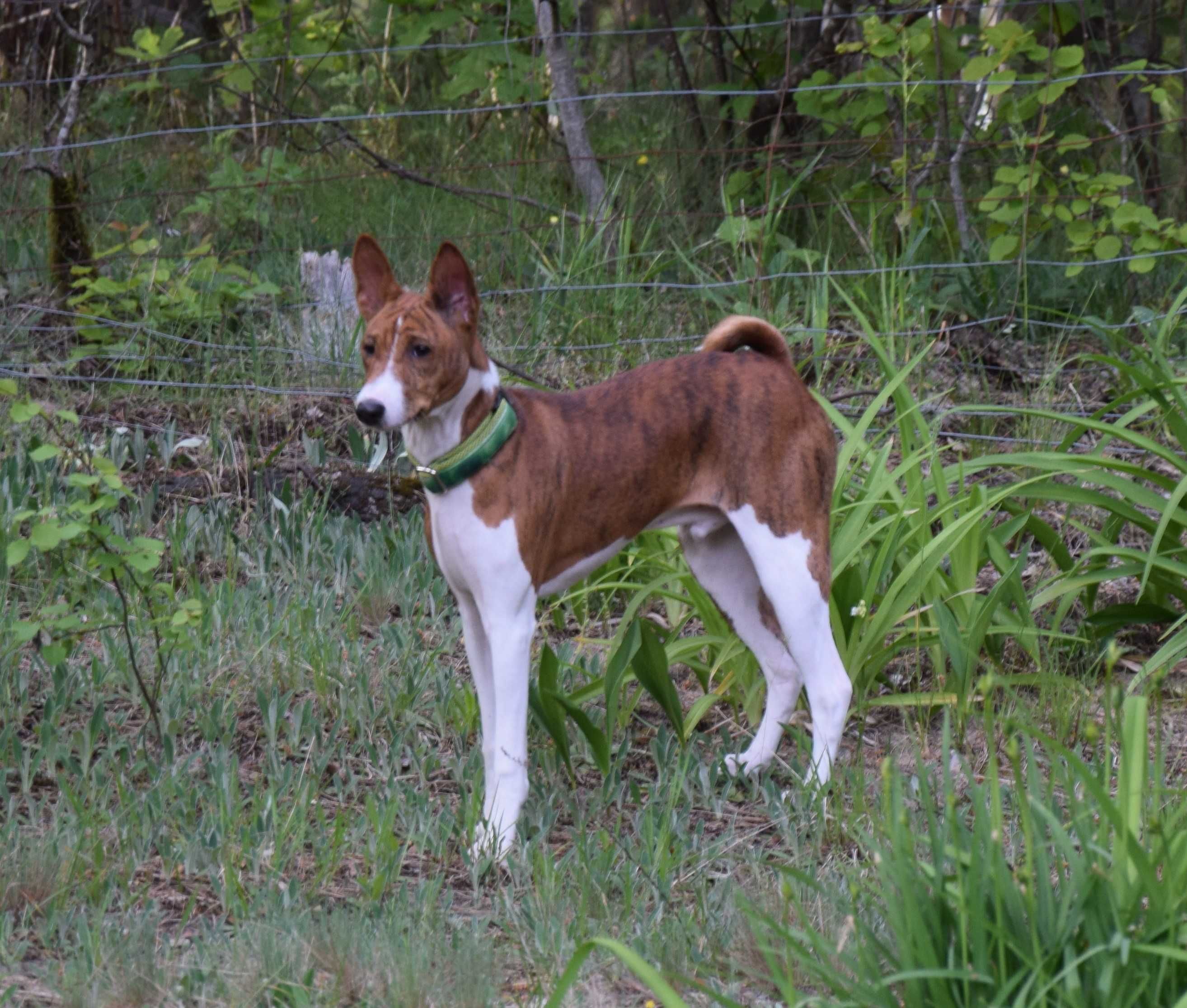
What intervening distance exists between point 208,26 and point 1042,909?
9400 millimetres

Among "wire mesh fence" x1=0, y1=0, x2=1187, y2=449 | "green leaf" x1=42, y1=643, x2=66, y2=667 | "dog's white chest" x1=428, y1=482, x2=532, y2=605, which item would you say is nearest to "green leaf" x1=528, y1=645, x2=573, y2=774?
"dog's white chest" x1=428, y1=482, x2=532, y2=605

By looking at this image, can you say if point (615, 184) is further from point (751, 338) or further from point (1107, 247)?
point (751, 338)

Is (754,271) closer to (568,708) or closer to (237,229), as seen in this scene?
(237,229)

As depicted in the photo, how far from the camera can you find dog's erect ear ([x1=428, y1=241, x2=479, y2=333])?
331 centimetres

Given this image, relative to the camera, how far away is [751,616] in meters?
4.04

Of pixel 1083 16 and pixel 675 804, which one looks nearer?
pixel 675 804

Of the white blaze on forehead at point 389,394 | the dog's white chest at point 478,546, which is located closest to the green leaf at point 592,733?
the dog's white chest at point 478,546

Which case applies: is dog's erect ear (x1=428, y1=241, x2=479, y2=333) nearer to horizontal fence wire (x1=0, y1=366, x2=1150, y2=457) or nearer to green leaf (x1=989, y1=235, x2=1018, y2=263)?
horizontal fence wire (x1=0, y1=366, x2=1150, y2=457)

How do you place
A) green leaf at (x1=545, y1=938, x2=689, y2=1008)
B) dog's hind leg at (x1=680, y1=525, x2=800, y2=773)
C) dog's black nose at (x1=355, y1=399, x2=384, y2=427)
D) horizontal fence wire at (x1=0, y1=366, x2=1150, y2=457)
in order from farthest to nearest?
horizontal fence wire at (x1=0, y1=366, x2=1150, y2=457)
dog's hind leg at (x1=680, y1=525, x2=800, y2=773)
dog's black nose at (x1=355, y1=399, x2=384, y2=427)
green leaf at (x1=545, y1=938, x2=689, y2=1008)

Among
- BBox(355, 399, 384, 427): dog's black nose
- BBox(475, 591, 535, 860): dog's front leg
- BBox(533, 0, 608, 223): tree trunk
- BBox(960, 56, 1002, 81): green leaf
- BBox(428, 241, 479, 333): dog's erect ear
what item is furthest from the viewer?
BBox(533, 0, 608, 223): tree trunk

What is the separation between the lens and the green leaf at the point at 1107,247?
6.23 metres

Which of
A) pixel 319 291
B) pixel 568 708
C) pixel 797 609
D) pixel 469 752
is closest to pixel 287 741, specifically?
pixel 469 752

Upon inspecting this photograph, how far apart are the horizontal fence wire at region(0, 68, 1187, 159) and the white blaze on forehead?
110 inches

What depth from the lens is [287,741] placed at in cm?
409
